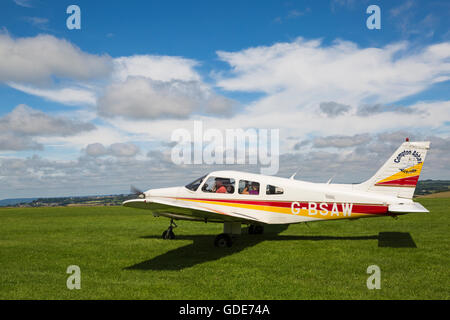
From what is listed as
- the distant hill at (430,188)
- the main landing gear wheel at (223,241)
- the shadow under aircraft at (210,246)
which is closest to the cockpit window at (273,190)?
the shadow under aircraft at (210,246)

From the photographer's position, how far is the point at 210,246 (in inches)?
439

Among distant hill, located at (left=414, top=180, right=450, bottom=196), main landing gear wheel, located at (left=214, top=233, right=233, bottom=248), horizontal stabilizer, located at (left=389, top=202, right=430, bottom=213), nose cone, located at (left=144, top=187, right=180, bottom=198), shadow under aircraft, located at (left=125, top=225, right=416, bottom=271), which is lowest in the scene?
distant hill, located at (left=414, top=180, right=450, bottom=196)

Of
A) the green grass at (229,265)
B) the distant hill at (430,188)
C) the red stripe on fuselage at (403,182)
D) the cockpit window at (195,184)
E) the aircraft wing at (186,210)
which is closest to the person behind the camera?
the green grass at (229,265)

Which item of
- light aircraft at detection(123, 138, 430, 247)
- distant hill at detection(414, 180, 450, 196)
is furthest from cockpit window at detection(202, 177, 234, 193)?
distant hill at detection(414, 180, 450, 196)

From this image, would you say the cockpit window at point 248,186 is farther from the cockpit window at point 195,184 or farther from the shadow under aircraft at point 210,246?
the shadow under aircraft at point 210,246

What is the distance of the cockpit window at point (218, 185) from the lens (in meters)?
11.5

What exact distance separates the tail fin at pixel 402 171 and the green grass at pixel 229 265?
188cm

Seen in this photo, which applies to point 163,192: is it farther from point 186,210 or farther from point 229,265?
point 229,265

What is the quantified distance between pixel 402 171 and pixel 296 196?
3.92 m

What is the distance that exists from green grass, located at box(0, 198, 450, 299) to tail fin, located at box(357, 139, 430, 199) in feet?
6.16

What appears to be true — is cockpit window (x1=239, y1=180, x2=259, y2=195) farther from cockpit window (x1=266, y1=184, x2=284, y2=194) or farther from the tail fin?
the tail fin

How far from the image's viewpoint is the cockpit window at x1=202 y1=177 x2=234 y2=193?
11547 mm

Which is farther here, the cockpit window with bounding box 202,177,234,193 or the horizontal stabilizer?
the cockpit window with bounding box 202,177,234,193
